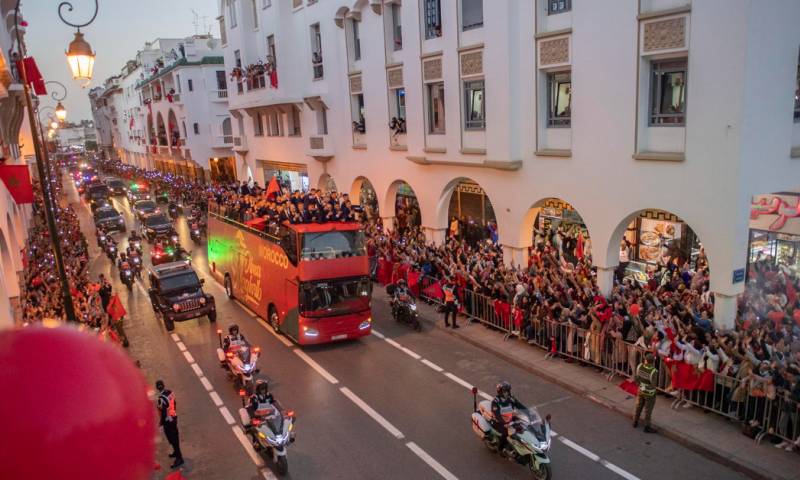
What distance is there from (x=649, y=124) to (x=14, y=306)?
19809 millimetres

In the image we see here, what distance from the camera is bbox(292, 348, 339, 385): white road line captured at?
48.9 ft

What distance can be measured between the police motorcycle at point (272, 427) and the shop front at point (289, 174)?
24257 millimetres

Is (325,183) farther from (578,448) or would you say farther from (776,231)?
(578,448)

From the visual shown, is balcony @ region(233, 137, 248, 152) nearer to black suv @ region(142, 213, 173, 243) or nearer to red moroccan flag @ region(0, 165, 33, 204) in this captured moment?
black suv @ region(142, 213, 173, 243)

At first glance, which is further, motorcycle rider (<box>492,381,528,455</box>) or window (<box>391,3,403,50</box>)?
window (<box>391,3,403,50</box>)

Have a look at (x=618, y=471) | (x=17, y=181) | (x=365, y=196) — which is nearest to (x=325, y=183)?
(x=365, y=196)

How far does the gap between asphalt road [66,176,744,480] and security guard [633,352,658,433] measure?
37 cm

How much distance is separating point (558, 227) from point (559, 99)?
18.0ft

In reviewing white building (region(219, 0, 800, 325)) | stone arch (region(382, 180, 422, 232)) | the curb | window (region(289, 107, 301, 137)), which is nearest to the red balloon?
the curb

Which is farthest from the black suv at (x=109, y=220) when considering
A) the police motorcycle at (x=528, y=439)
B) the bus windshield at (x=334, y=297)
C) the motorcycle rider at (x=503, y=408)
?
the police motorcycle at (x=528, y=439)

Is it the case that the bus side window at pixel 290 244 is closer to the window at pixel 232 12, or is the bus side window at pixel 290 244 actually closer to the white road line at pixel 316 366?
the white road line at pixel 316 366

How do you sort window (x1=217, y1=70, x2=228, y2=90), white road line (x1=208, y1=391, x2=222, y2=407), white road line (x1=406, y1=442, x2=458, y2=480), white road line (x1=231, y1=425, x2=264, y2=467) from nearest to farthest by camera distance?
white road line (x1=406, y1=442, x2=458, y2=480)
white road line (x1=231, y1=425, x2=264, y2=467)
white road line (x1=208, y1=391, x2=222, y2=407)
window (x1=217, y1=70, x2=228, y2=90)

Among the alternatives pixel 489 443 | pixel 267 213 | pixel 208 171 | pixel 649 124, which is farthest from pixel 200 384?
pixel 208 171

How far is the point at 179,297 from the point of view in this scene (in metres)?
19.5
